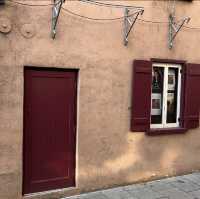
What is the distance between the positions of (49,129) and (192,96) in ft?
10.2

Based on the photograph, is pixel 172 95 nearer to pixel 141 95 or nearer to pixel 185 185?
pixel 141 95

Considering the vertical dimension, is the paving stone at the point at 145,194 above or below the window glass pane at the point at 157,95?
below

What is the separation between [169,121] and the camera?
6777mm

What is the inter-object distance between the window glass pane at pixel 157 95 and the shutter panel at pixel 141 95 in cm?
31

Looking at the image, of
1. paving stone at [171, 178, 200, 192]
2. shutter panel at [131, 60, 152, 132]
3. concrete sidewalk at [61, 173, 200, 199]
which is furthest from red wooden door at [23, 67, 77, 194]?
paving stone at [171, 178, 200, 192]

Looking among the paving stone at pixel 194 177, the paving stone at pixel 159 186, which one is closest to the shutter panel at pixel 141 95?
the paving stone at pixel 159 186

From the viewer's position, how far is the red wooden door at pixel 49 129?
5.22m

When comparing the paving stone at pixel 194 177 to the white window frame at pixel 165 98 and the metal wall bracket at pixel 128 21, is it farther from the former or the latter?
the metal wall bracket at pixel 128 21

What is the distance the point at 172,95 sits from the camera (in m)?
6.77

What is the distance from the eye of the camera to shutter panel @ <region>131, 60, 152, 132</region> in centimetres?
605

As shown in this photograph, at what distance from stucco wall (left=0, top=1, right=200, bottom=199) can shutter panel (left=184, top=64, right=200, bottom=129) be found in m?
0.23

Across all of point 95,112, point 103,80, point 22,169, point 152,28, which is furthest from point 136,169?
point 152,28

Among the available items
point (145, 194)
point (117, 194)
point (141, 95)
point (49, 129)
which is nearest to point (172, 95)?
point (141, 95)

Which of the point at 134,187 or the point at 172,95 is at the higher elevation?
the point at 172,95
